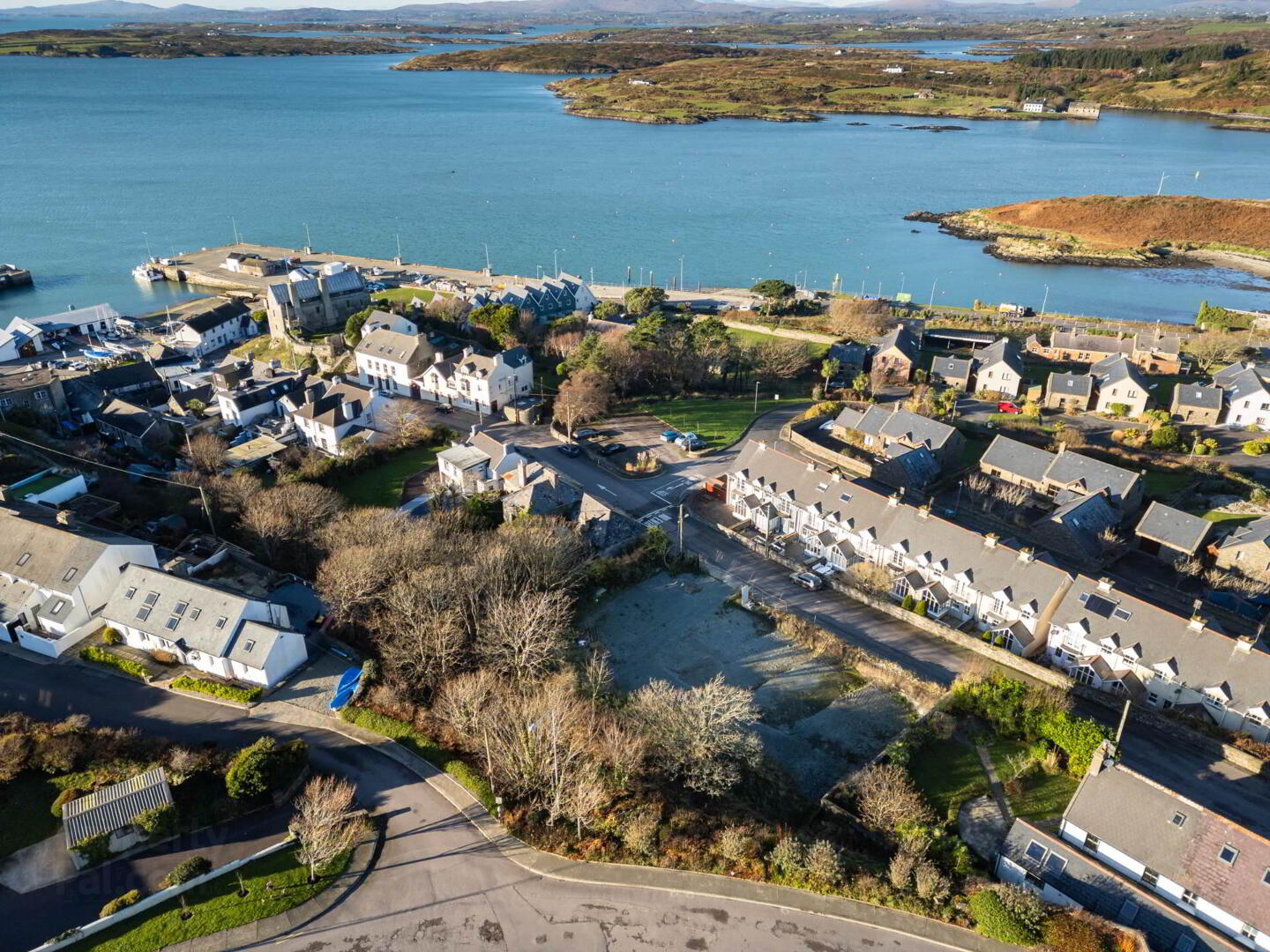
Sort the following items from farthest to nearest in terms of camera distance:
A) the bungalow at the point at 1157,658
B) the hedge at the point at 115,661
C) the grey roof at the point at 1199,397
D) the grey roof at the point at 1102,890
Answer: the grey roof at the point at 1199,397, the hedge at the point at 115,661, the bungalow at the point at 1157,658, the grey roof at the point at 1102,890

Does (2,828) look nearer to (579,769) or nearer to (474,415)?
(579,769)

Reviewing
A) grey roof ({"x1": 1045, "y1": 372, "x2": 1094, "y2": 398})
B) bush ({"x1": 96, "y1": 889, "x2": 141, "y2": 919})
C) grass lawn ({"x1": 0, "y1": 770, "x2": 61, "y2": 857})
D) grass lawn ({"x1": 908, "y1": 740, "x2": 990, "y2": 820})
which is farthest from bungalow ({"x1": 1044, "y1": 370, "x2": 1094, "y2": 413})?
grass lawn ({"x1": 0, "y1": 770, "x2": 61, "y2": 857})

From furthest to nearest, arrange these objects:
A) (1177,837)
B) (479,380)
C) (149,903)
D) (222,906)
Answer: (479,380), (1177,837), (222,906), (149,903)

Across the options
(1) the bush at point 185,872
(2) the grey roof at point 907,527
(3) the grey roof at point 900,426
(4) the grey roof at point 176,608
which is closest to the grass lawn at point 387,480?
(4) the grey roof at point 176,608

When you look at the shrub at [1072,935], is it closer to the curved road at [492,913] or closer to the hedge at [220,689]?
the curved road at [492,913]

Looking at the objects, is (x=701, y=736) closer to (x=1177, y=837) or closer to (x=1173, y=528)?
(x=1177, y=837)

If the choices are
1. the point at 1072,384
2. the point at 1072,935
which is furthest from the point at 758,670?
the point at 1072,384

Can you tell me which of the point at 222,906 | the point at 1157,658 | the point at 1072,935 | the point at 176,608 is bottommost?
the point at 1157,658
